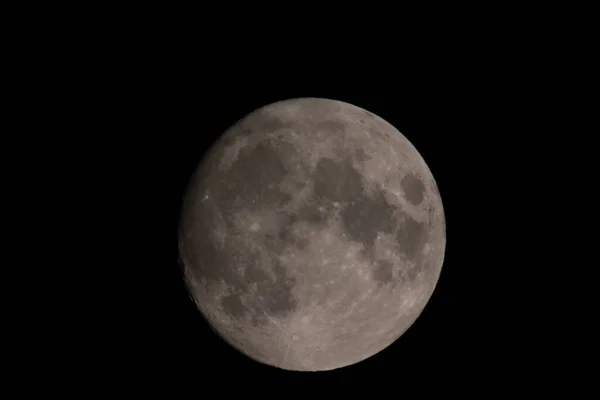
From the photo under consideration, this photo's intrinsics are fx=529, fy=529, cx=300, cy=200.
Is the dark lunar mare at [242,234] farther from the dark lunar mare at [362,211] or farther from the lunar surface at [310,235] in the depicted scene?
the dark lunar mare at [362,211]

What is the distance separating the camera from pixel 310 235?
412cm

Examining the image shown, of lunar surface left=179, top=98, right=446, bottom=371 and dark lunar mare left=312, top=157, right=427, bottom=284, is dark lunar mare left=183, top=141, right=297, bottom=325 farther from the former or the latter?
dark lunar mare left=312, top=157, right=427, bottom=284

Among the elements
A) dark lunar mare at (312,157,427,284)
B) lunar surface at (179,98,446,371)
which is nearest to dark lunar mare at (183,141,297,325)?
lunar surface at (179,98,446,371)

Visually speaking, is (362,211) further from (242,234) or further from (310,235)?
(242,234)

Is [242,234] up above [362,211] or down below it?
below

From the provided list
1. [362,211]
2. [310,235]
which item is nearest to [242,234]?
[310,235]

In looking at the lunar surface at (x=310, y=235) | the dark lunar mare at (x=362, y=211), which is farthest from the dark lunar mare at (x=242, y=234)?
the dark lunar mare at (x=362, y=211)

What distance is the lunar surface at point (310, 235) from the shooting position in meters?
4.17

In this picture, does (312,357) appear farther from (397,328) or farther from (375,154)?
(375,154)

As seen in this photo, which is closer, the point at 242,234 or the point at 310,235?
the point at 310,235

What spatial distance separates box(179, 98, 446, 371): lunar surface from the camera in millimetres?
4172

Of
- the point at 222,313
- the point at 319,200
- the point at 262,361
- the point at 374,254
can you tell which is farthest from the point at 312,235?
the point at 262,361

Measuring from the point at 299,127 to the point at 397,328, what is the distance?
2.00 meters

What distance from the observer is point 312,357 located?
15.3 ft
